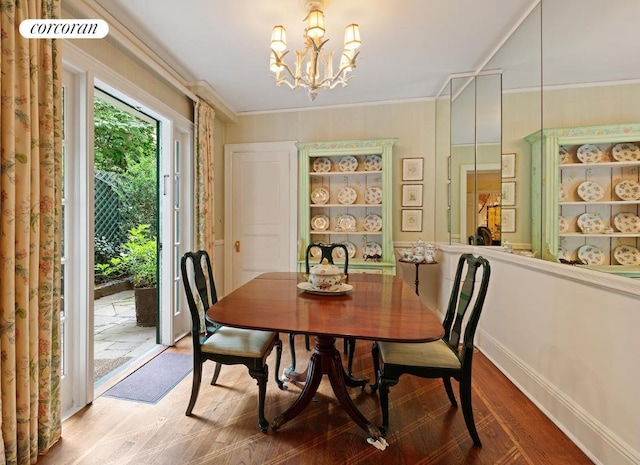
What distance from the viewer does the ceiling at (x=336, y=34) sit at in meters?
2.08

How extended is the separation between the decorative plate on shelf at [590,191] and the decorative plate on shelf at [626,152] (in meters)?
0.19

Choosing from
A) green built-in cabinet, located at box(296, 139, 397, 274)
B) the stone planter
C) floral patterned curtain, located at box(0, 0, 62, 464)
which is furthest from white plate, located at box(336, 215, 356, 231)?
floral patterned curtain, located at box(0, 0, 62, 464)

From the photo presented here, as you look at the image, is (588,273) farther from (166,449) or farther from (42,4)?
(42,4)

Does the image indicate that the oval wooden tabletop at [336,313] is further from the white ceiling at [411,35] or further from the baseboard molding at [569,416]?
the white ceiling at [411,35]

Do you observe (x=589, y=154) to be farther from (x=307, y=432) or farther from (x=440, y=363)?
(x=307, y=432)

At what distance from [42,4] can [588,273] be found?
10.3 feet

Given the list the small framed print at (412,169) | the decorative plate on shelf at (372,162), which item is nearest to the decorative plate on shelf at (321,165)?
the decorative plate on shelf at (372,162)

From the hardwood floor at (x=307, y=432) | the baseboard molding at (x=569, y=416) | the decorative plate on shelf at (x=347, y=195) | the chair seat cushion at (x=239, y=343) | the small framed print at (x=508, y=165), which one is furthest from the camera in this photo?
the decorative plate on shelf at (x=347, y=195)

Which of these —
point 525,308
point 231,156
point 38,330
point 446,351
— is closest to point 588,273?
point 525,308

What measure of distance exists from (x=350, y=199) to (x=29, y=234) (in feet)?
9.68

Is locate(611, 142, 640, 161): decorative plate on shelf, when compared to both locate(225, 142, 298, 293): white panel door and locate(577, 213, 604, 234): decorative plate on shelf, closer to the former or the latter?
locate(577, 213, 604, 234): decorative plate on shelf

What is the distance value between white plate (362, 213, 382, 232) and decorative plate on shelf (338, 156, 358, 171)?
615 mm

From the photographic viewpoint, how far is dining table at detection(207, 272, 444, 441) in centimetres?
135

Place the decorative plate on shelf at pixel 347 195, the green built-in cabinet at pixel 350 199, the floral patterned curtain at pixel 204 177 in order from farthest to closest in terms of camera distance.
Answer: the decorative plate on shelf at pixel 347 195 < the green built-in cabinet at pixel 350 199 < the floral patterned curtain at pixel 204 177
